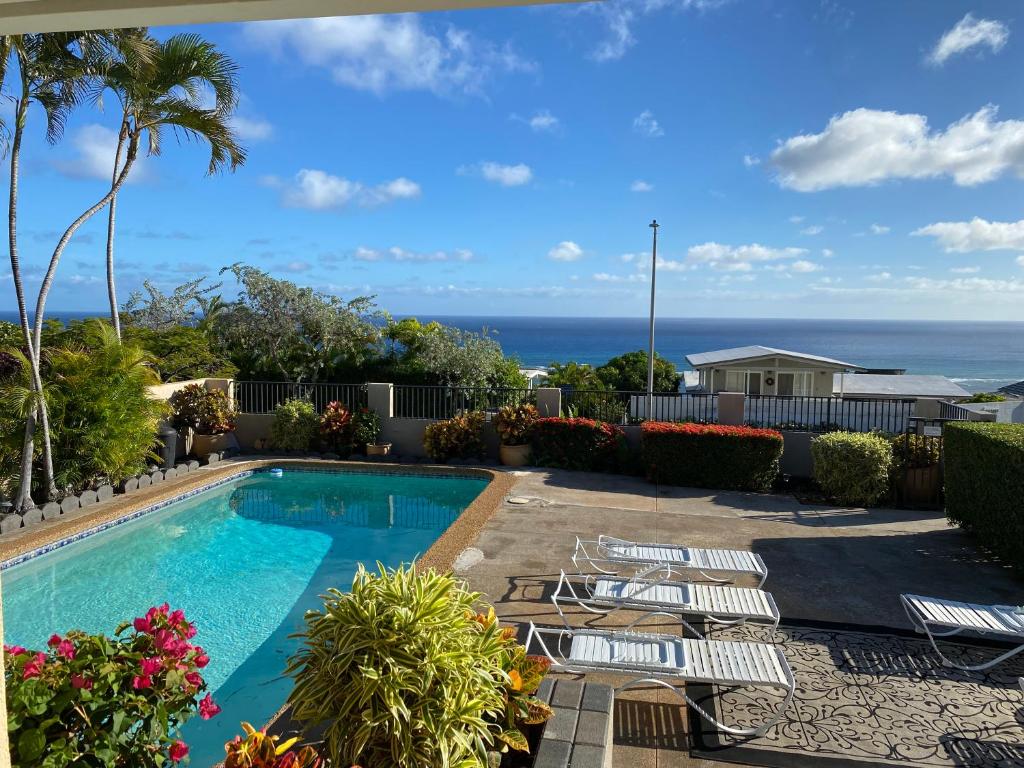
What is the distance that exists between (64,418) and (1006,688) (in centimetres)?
1125

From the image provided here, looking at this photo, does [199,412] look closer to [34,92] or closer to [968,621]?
[34,92]

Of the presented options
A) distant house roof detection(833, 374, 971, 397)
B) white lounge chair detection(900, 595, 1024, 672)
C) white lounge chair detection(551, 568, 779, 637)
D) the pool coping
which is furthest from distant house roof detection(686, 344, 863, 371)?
white lounge chair detection(551, 568, 779, 637)

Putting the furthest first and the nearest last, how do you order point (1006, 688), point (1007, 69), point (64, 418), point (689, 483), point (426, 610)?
1. point (1007, 69)
2. point (689, 483)
3. point (64, 418)
4. point (1006, 688)
5. point (426, 610)

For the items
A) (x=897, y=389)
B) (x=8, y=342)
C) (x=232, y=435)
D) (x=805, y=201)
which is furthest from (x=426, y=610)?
(x=805, y=201)

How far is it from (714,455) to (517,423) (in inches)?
146

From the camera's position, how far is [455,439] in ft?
44.0

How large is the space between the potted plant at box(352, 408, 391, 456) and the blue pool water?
3.97ft

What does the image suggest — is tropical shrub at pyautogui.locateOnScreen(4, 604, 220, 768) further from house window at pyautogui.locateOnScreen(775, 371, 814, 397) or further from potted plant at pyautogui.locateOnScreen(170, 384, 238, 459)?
house window at pyautogui.locateOnScreen(775, 371, 814, 397)

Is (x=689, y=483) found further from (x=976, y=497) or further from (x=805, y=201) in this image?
(x=805, y=201)

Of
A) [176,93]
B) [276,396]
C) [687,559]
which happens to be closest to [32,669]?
[687,559]

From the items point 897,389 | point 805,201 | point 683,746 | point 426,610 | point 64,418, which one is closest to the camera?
point 426,610

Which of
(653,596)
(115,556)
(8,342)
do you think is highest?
(8,342)

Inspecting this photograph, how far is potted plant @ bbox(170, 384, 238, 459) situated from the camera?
1370 centimetres

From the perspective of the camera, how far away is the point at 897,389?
24.1 m
